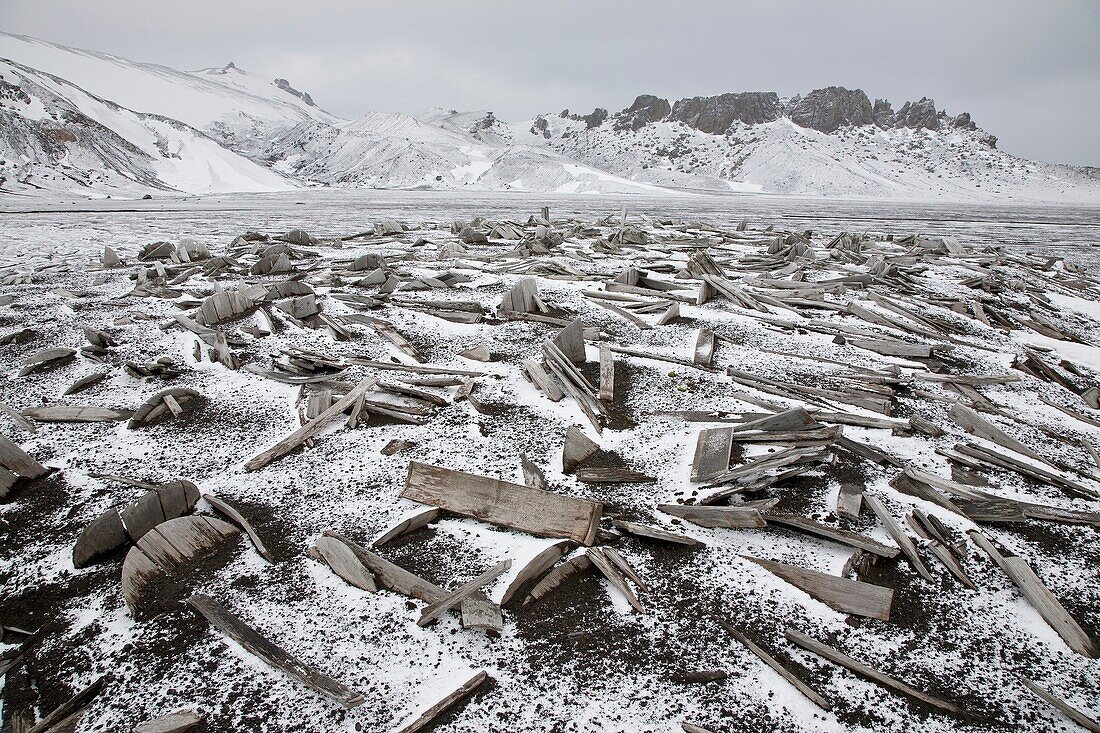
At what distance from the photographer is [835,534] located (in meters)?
2.88

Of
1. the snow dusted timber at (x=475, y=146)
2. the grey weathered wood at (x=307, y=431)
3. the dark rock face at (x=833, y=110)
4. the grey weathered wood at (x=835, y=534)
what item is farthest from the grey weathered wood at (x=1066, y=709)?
the dark rock face at (x=833, y=110)

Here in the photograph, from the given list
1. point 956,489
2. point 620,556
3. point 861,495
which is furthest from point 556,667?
point 956,489

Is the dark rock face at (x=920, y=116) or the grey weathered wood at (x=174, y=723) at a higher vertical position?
the dark rock face at (x=920, y=116)

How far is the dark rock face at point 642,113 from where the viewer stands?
4617 inches

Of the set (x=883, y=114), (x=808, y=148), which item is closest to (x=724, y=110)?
(x=808, y=148)

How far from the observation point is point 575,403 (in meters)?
4.51

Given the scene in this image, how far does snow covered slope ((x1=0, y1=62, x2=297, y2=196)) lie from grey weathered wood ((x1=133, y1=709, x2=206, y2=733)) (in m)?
51.6

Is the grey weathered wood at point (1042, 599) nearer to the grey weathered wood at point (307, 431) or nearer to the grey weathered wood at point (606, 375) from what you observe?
the grey weathered wood at point (606, 375)

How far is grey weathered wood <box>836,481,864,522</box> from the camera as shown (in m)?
3.10

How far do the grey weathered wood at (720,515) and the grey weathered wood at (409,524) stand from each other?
137cm

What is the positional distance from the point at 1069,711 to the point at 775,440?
1.98 metres

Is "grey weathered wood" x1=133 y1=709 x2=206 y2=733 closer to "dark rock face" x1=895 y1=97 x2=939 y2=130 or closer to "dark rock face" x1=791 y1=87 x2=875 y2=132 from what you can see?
"dark rock face" x1=791 y1=87 x2=875 y2=132

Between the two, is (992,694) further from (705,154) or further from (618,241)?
(705,154)

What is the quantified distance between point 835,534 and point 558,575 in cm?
151
